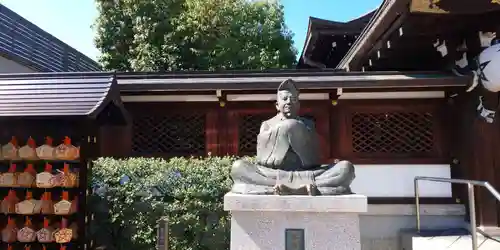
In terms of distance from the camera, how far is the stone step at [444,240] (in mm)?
5566

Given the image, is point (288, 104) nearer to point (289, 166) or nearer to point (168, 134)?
point (289, 166)

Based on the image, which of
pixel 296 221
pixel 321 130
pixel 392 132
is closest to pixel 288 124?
pixel 296 221

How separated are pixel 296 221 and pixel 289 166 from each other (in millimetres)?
547

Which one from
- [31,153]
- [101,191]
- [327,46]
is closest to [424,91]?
[327,46]

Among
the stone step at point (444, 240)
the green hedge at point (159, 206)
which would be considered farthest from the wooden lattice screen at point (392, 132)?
the green hedge at point (159, 206)

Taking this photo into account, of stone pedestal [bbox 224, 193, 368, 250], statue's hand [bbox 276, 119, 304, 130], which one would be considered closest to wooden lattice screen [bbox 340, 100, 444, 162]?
statue's hand [bbox 276, 119, 304, 130]

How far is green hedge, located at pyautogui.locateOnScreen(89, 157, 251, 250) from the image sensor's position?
5598mm

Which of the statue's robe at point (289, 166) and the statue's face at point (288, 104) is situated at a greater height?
the statue's face at point (288, 104)

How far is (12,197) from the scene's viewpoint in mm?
5660

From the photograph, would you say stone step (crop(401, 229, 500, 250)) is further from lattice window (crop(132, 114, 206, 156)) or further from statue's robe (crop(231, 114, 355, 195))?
lattice window (crop(132, 114, 206, 156))

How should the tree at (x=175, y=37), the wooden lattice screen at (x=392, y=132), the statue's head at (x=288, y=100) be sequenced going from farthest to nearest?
the tree at (x=175, y=37), the wooden lattice screen at (x=392, y=132), the statue's head at (x=288, y=100)

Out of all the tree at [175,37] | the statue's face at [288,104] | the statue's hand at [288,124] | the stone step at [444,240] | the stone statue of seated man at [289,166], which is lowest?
the stone step at [444,240]

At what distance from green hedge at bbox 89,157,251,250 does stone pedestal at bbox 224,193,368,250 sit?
1899 mm

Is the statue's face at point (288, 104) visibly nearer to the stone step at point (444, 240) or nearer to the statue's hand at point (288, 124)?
the statue's hand at point (288, 124)
